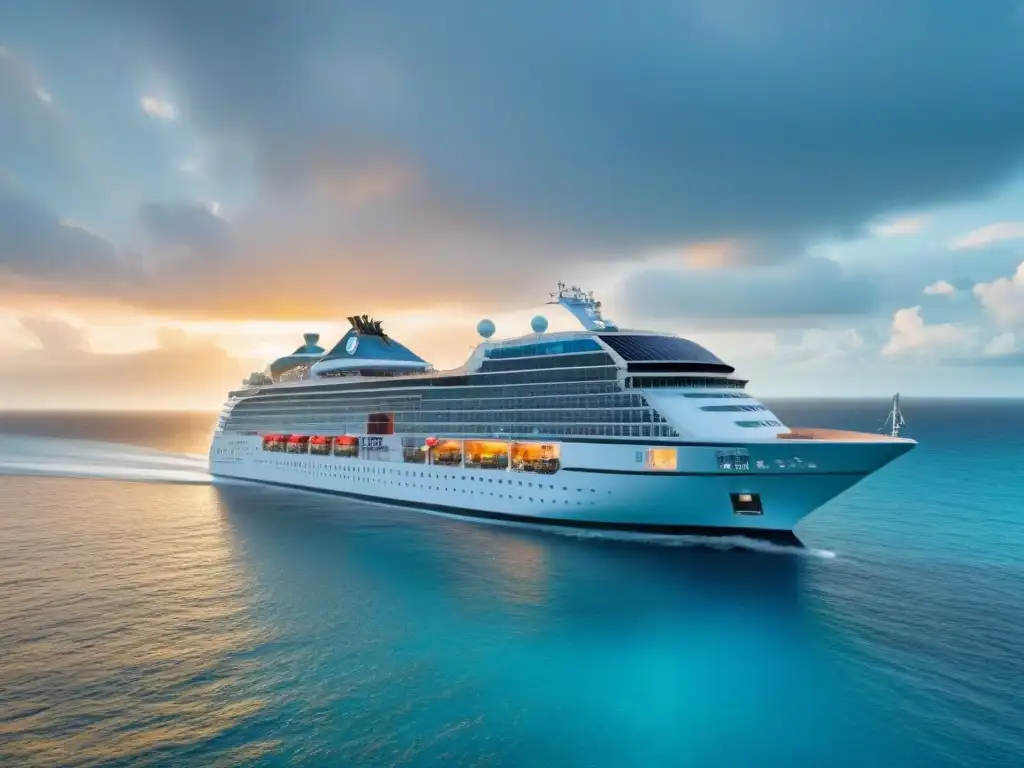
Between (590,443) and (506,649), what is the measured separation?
675 inches

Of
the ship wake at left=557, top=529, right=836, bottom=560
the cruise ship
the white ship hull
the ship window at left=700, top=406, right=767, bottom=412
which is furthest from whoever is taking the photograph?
the ship window at left=700, top=406, right=767, bottom=412

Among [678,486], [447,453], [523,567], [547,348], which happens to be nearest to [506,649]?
[523,567]

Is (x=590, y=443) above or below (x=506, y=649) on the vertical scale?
above

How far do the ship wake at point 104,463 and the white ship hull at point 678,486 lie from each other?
45.3m

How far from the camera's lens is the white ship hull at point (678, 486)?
3203 cm

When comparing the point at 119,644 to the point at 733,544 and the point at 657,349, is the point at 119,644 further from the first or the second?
the point at 657,349

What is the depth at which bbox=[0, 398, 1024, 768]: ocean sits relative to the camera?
16.6 meters

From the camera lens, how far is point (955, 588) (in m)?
29.0

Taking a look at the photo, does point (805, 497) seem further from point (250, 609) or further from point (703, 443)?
point (250, 609)

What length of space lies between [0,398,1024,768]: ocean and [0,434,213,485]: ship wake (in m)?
35.4

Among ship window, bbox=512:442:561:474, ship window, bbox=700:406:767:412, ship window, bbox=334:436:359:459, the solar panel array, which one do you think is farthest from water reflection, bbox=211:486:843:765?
ship window, bbox=334:436:359:459

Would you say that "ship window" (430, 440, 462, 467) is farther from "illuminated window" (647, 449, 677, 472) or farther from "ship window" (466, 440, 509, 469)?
"illuminated window" (647, 449, 677, 472)

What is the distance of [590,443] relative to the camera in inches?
1468

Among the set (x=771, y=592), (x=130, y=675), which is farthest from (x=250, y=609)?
(x=771, y=592)
